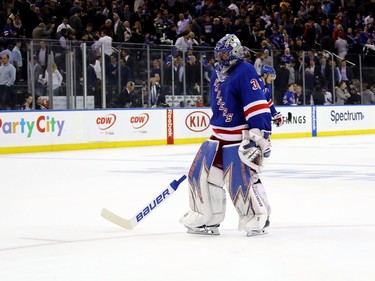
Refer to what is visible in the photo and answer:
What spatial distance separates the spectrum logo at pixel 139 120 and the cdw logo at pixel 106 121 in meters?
0.50

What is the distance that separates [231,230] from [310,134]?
16.9 meters

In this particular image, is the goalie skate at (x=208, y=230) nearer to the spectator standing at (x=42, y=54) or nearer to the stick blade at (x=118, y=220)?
the stick blade at (x=118, y=220)

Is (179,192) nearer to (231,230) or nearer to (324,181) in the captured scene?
(324,181)

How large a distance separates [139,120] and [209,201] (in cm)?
1337

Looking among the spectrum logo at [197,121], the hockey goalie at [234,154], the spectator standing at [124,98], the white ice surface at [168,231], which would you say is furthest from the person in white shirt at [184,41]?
the hockey goalie at [234,154]

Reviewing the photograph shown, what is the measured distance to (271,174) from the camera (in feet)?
40.2

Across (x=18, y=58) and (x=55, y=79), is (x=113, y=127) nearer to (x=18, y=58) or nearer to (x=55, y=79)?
(x=55, y=79)

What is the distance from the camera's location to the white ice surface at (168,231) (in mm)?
5203

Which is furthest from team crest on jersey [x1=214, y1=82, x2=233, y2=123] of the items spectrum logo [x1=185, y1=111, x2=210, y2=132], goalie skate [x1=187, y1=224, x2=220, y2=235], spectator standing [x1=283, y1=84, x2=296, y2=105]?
spectator standing [x1=283, y1=84, x2=296, y2=105]

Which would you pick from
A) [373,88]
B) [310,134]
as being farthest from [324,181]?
[373,88]

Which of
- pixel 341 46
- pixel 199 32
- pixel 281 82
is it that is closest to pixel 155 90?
pixel 199 32

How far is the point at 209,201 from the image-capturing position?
673cm

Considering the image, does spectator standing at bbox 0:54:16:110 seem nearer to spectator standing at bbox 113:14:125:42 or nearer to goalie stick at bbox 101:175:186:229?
spectator standing at bbox 113:14:125:42

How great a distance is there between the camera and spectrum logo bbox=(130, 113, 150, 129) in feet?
65.4
